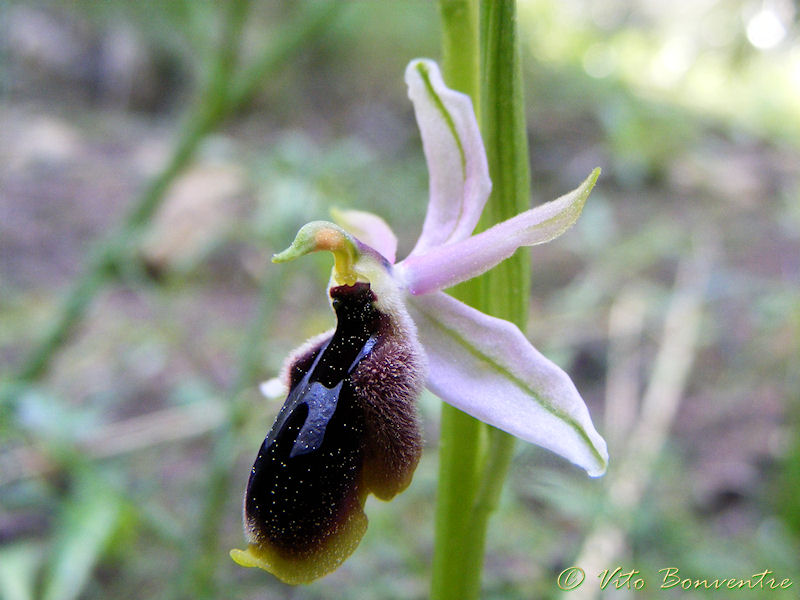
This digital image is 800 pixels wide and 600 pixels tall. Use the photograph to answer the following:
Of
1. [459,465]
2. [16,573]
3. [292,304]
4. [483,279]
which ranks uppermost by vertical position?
[483,279]

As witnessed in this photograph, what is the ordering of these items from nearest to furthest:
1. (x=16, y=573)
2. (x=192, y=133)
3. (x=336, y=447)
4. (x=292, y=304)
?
1. (x=336, y=447)
2. (x=16, y=573)
3. (x=192, y=133)
4. (x=292, y=304)

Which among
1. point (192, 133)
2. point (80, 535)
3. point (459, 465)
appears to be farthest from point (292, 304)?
point (459, 465)

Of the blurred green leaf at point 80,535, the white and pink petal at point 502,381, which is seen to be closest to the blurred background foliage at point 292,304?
the blurred green leaf at point 80,535

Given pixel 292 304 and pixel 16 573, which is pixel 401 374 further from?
pixel 292 304

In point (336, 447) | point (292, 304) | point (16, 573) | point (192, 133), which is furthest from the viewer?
point (292, 304)

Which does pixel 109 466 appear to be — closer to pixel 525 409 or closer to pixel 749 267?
pixel 525 409

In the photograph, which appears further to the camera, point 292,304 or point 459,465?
point 292,304

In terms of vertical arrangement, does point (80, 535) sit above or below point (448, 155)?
below
